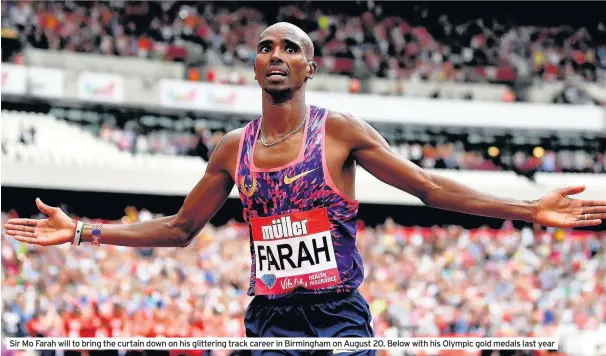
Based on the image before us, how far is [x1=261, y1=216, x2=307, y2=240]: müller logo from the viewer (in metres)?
3.92

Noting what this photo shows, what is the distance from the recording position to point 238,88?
21.2 m

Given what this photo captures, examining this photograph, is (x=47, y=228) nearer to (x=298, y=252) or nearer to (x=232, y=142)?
(x=232, y=142)

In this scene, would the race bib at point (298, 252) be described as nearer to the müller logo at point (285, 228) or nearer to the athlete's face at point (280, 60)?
the müller logo at point (285, 228)

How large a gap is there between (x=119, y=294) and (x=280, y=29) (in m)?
8.53

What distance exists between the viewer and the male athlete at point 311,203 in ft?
12.8

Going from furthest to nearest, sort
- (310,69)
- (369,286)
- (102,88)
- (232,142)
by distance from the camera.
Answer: (102,88), (369,286), (232,142), (310,69)

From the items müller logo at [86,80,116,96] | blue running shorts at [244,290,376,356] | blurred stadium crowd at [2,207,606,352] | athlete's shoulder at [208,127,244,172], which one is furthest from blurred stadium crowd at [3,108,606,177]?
blue running shorts at [244,290,376,356]

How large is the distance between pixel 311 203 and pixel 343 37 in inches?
801

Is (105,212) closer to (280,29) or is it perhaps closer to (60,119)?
(60,119)

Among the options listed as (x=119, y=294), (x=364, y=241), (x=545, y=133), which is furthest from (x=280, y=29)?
→ (x=545, y=133)

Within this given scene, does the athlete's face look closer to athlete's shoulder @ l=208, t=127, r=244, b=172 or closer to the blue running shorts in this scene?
athlete's shoulder @ l=208, t=127, r=244, b=172

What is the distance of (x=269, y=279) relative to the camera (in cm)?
396

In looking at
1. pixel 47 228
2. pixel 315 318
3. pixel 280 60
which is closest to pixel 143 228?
pixel 47 228

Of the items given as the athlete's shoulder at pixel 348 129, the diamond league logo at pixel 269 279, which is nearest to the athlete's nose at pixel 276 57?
the athlete's shoulder at pixel 348 129
